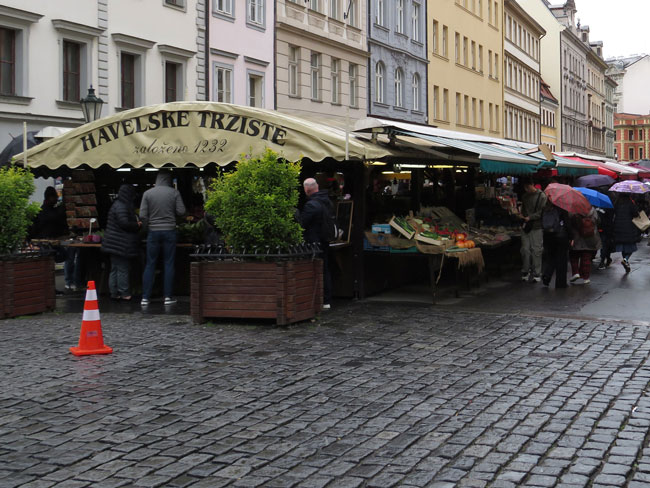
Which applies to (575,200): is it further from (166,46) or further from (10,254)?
(166,46)

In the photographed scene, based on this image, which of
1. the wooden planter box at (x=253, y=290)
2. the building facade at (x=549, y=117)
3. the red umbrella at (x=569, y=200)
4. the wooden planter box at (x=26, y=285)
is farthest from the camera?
the building facade at (x=549, y=117)

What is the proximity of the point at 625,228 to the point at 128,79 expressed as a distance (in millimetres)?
14206

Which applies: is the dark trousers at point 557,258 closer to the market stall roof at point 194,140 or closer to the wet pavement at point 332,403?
the wet pavement at point 332,403

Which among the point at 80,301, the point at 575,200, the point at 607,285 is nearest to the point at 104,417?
the point at 80,301

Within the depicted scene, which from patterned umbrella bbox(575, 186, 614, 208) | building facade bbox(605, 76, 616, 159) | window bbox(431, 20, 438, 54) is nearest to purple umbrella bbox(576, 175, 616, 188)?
patterned umbrella bbox(575, 186, 614, 208)

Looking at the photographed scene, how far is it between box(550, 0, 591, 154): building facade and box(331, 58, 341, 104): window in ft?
163

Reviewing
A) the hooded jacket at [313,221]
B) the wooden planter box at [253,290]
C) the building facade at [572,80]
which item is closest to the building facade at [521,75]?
the building facade at [572,80]

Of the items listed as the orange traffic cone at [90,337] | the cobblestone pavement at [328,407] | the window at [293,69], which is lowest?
the cobblestone pavement at [328,407]

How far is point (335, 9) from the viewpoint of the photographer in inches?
1430

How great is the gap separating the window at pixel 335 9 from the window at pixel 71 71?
14.3 m

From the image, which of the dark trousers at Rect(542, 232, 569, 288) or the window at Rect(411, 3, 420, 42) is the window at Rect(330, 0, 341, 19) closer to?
the window at Rect(411, 3, 420, 42)

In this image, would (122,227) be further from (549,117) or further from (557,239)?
(549,117)

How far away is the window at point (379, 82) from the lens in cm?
4028

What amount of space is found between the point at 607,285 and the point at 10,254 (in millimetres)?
9755
